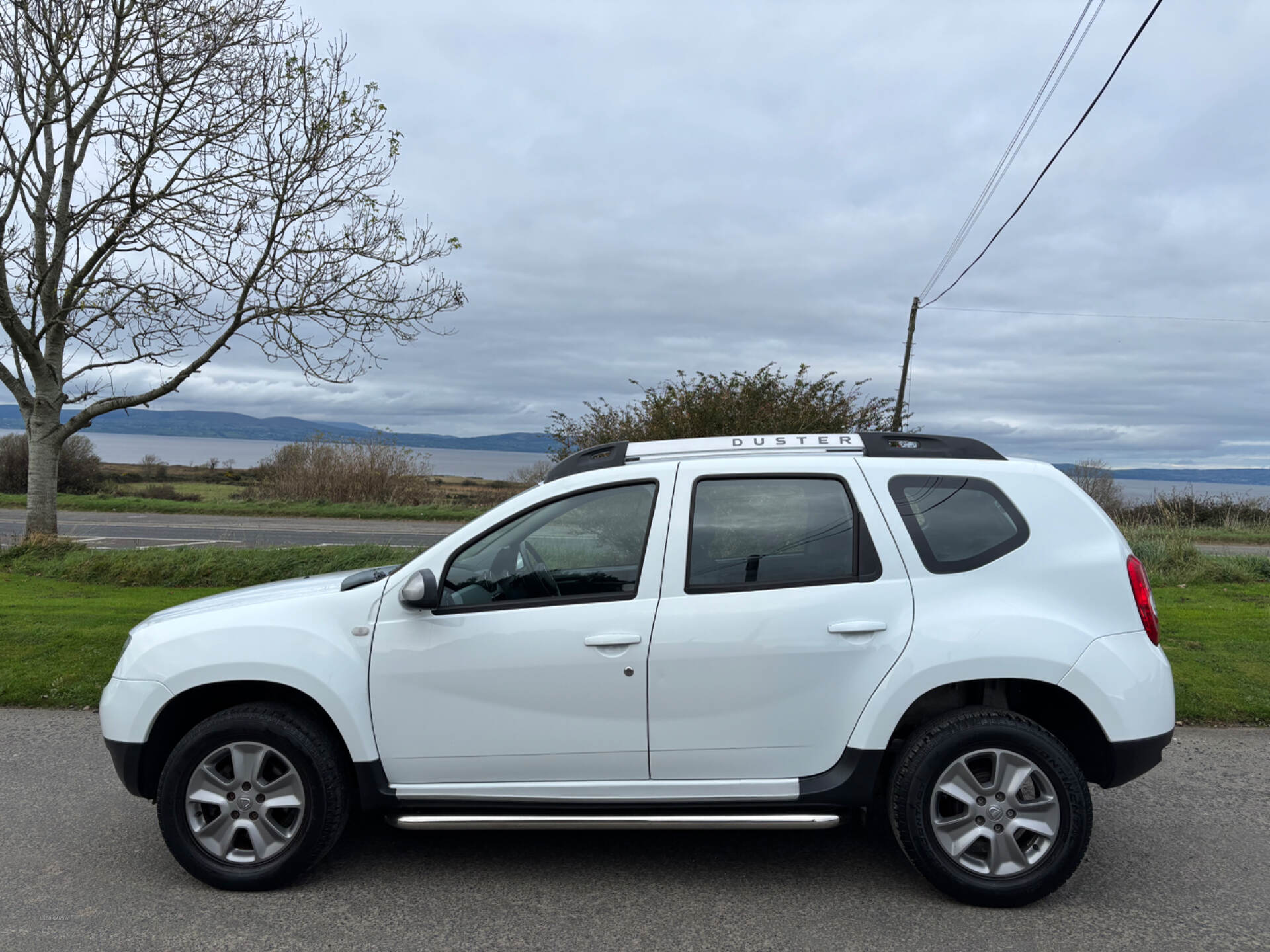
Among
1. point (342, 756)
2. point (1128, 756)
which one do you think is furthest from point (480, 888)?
point (1128, 756)

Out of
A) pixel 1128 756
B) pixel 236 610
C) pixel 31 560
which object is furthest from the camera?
pixel 31 560

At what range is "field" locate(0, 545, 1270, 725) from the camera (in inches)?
262

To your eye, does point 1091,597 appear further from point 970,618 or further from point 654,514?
point 654,514

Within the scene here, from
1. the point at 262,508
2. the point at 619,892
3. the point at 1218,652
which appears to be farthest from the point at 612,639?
the point at 262,508

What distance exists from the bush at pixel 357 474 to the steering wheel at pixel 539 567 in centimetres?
2301

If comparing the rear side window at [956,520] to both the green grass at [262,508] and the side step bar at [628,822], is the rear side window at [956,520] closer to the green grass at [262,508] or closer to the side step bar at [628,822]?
the side step bar at [628,822]

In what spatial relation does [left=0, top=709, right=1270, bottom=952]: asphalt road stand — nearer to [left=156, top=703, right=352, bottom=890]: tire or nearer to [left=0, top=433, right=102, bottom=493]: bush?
[left=156, top=703, right=352, bottom=890]: tire

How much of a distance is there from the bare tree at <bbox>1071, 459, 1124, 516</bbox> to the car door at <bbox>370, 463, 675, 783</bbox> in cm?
2080

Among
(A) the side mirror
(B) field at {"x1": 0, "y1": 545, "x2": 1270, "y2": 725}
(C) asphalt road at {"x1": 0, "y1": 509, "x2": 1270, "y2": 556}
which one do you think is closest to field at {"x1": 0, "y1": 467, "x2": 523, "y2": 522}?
(C) asphalt road at {"x1": 0, "y1": 509, "x2": 1270, "y2": 556}

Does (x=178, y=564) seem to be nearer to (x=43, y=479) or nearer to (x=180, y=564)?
(x=180, y=564)

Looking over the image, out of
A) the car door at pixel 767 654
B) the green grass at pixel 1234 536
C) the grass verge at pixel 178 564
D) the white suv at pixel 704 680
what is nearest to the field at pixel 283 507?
the grass verge at pixel 178 564

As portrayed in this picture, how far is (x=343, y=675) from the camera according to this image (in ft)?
12.3

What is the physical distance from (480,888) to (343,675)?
105cm

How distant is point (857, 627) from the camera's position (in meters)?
3.66
